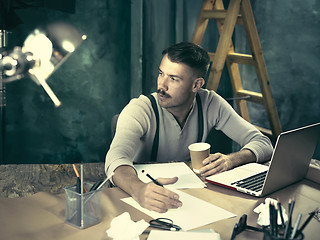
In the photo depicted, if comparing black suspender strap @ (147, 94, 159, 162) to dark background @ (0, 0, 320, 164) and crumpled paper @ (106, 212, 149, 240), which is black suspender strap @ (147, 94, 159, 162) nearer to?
crumpled paper @ (106, 212, 149, 240)

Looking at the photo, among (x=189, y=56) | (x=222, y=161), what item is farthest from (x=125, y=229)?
(x=189, y=56)

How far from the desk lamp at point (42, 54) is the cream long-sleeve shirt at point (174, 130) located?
148 cm

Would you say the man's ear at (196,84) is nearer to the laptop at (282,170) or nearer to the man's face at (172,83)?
the man's face at (172,83)

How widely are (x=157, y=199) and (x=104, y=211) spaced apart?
0.16 metres

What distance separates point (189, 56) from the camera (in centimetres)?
205

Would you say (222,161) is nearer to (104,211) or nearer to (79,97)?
(104,211)

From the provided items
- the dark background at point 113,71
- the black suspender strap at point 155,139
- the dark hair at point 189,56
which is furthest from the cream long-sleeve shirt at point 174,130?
the dark background at point 113,71

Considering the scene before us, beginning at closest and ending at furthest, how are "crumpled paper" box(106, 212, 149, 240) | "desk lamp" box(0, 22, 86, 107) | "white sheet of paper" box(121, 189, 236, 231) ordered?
"crumpled paper" box(106, 212, 149, 240)
"white sheet of paper" box(121, 189, 236, 231)
"desk lamp" box(0, 22, 86, 107)

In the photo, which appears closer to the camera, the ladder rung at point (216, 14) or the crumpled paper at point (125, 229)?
the crumpled paper at point (125, 229)

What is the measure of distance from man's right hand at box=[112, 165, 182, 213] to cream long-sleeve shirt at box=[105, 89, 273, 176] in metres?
0.30

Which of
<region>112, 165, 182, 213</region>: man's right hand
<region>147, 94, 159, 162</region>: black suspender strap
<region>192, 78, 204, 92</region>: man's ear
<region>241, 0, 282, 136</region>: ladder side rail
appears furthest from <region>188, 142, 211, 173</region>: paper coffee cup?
<region>241, 0, 282, 136</region>: ladder side rail

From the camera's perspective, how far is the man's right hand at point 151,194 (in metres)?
1.25

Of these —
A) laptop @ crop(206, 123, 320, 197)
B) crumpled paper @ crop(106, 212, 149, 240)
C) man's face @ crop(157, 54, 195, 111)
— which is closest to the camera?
crumpled paper @ crop(106, 212, 149, 240)

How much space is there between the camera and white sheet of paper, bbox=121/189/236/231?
118 cm
